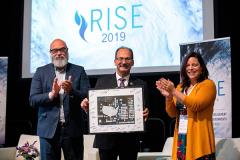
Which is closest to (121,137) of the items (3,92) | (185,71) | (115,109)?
(115,109)

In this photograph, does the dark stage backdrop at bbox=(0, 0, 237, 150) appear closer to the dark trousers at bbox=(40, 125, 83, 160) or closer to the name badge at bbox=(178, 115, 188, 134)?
the dark trousers at bbox=(40, 125, 83, 160)

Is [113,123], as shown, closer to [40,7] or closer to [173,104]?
[173,104]

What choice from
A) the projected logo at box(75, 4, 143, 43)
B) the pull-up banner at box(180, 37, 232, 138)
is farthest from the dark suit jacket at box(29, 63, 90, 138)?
the projected logo at box(75, 4, 143, 43)

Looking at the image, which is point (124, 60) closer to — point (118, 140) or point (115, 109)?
point (115, 109)

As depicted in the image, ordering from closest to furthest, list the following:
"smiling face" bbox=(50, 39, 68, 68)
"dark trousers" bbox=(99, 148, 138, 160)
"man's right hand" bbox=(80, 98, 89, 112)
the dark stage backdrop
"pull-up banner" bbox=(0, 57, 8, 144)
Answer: "dark trousers" bbox=(99, 148, 138, 160)
"man's right hand" bbox=(80, 98, 89, 112)
"smiling face" bbox=(50, 39, 68, 68)
"pull-up banner" bbox=(0, 57, 8, 144)
the dark stage backdrop

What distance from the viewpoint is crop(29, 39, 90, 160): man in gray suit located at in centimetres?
342

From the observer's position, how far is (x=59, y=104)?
3.51 meters

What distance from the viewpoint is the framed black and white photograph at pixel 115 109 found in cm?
334

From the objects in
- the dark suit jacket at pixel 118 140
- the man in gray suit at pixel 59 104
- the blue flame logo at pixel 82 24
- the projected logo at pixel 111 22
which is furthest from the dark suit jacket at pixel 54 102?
the blue flame logo at pixel 82 24

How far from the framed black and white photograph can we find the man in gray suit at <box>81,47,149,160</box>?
49mm

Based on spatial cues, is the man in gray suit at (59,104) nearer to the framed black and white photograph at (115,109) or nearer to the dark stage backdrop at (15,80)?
the framed black and white photograph at (115,109)

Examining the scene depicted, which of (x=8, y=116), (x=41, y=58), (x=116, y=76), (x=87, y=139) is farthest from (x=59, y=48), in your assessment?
(x=8, y=116)

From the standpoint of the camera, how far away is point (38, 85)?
358cm

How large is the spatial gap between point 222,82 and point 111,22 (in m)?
1.97
